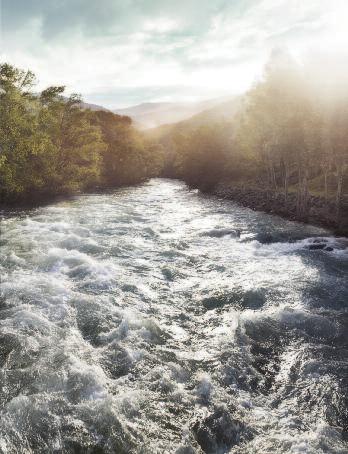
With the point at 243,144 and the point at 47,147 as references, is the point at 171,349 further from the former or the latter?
the point at 243,144

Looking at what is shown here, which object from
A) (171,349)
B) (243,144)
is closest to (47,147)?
(243,144)

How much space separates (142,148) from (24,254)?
7630 cm

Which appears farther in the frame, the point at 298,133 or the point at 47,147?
the point at 47,147

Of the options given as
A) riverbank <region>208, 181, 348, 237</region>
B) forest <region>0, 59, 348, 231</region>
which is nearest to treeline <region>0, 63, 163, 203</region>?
forest <region>0, 59, 348, 231</region>

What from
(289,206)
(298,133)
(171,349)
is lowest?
(171,349)

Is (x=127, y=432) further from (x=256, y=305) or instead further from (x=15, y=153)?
(x=15, y=153)

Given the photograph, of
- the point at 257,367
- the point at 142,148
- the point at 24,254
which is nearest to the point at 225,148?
the point at 142,148

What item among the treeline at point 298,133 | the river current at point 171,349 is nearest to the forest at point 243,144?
the treeline at point 298,133

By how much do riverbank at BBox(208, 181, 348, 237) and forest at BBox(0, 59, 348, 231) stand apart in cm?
30

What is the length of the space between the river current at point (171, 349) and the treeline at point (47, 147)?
482 inches

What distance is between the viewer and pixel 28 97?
45.2 meters

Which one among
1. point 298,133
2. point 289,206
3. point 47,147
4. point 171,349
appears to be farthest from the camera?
point 47,147

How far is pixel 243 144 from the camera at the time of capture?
2164 inches

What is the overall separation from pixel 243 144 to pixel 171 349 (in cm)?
4686
